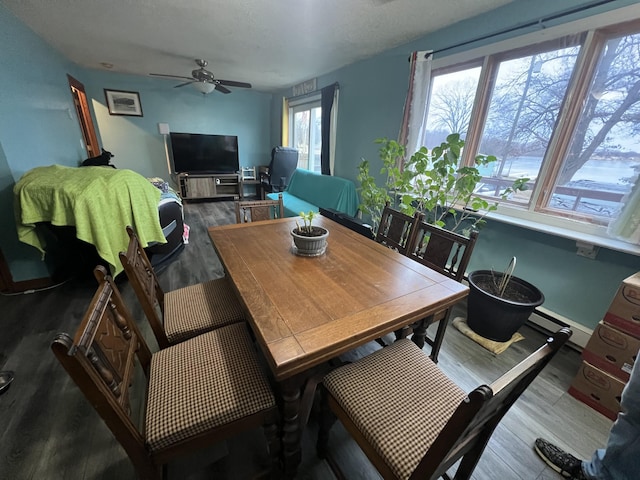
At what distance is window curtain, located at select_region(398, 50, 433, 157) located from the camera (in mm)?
2412

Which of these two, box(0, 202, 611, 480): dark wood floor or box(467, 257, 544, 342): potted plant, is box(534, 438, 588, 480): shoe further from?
box(467, 257, 544, 342): potted plant

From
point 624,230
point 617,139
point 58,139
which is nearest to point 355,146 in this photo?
point 617,139

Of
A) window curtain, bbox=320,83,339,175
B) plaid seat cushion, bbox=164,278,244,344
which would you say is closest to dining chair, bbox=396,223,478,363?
plaid seat cushion, bbox=164,278,244,344

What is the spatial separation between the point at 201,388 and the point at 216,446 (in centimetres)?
54

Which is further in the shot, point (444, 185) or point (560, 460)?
point (444, 185)

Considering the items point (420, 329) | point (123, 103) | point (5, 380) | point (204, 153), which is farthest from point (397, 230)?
point (123, 103)

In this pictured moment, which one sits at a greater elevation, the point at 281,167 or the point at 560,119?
the point at 560,119

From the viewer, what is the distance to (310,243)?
131cm

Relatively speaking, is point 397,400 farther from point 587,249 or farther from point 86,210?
point 86,210

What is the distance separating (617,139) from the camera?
1559mm

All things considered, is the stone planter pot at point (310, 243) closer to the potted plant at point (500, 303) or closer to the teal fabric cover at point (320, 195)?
the potted plant at point (500, 303)

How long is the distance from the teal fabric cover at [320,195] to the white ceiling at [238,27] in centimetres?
153

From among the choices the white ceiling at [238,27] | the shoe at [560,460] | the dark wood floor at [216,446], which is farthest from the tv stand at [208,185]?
the shoe at [560,460]

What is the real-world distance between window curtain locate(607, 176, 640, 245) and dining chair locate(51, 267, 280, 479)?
6.93ft
